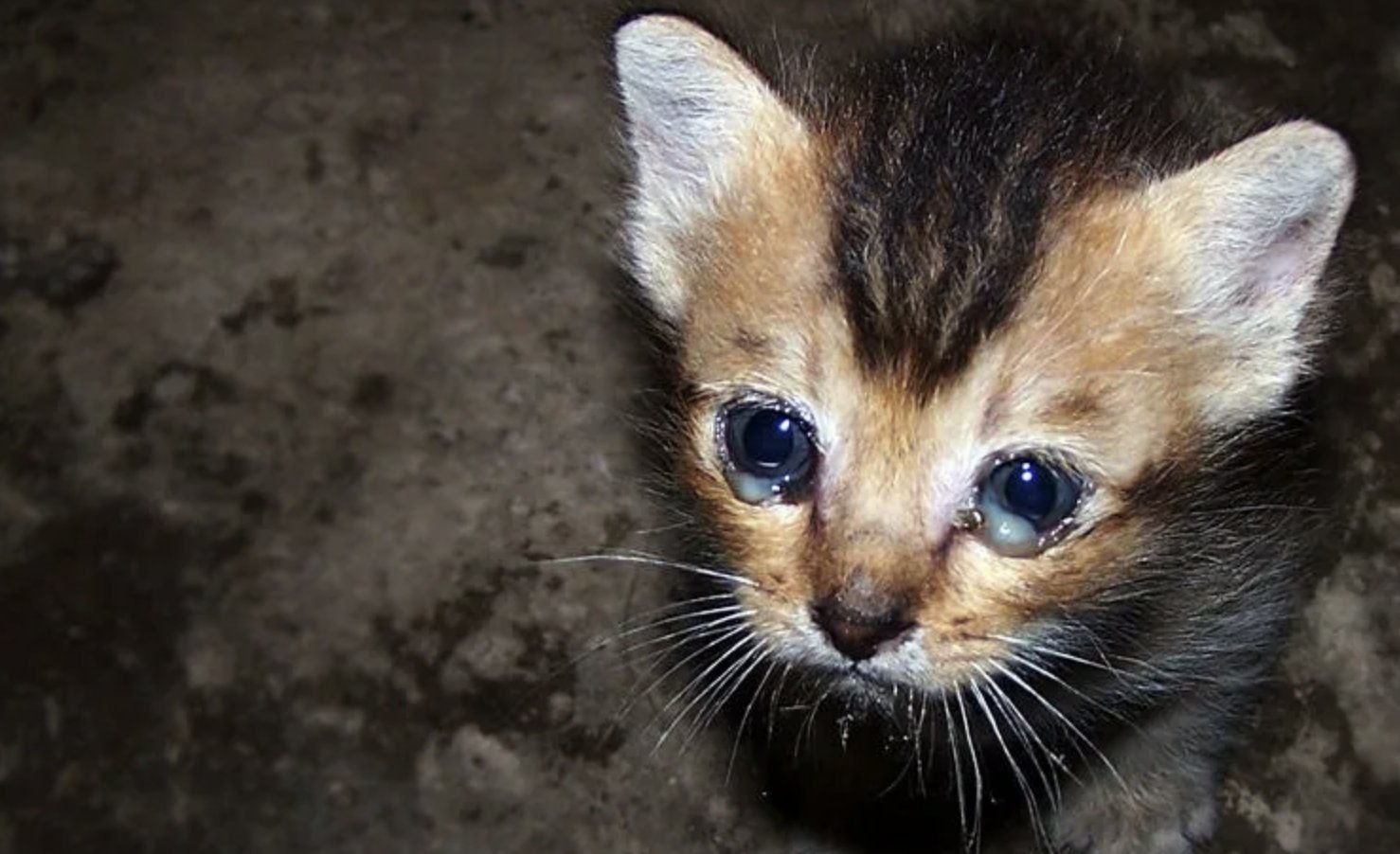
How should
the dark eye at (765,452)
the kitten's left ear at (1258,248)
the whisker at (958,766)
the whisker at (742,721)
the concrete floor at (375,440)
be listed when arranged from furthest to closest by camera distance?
1. the concrete floor at (375,440)
2. the whisker at (742,721)
3. the whisker at (958,766)
4. the dark eye at (765,452)
5. the kitten's left ear at (1258,248)

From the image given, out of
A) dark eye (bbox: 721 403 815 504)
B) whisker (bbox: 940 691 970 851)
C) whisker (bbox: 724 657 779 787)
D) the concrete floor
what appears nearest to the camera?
dark eye (bbox: 721 403 815 504)

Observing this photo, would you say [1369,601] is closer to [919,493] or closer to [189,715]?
[919,493]

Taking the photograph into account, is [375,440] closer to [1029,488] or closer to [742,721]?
[742,721]

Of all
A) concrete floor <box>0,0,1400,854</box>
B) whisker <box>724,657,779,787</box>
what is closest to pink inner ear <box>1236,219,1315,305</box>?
whisker <box>724,657,779,787</box>

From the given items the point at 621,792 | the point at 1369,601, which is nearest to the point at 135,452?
the point at 621,792

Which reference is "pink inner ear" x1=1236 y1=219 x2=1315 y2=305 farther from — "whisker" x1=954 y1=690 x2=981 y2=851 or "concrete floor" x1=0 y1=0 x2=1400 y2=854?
"concrete floor" x1=0 y1=0 x2=1400 y2=854

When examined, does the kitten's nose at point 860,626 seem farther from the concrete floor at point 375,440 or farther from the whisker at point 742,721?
the concrete floor at point 375,440

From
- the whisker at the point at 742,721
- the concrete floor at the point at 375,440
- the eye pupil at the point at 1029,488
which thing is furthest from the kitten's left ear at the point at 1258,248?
the concrete floor at the point at 375,440
